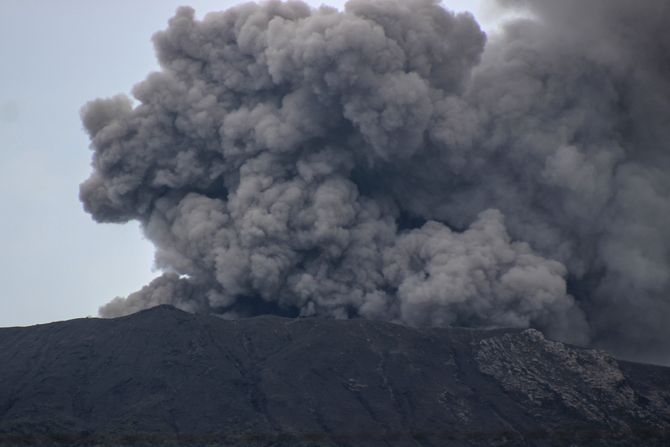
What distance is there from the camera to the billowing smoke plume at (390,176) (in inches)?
2975

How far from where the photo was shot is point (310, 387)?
65562 mm

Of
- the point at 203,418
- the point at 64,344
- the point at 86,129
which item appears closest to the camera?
the point at 203,418

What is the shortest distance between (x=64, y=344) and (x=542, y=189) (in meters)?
27.9

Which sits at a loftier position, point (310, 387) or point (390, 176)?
point (390, 176)

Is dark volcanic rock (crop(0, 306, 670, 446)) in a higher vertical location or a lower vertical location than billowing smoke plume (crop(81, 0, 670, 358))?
lower

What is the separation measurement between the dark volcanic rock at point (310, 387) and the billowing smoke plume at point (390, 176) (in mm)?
4604

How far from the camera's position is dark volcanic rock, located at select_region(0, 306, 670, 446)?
202 ft

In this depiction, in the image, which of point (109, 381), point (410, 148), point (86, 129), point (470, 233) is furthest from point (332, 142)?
point (109, 381)

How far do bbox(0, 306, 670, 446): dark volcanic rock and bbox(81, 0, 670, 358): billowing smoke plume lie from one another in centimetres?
460

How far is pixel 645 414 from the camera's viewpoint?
6438 cm

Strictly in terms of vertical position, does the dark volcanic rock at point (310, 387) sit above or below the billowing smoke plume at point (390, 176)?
below

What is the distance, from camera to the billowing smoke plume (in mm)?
75562

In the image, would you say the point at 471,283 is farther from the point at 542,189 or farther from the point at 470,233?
the point at 542,189

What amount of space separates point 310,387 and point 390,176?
1835cm
